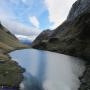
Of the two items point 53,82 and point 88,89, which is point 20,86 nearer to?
point 53,82

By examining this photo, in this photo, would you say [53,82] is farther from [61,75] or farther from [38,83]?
[61,75]

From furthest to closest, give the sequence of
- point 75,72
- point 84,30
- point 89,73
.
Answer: point 84,30 < point 75,72 < point 89,73

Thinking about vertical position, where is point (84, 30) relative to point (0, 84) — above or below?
above

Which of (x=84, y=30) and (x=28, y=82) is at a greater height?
(x=84, y=30)

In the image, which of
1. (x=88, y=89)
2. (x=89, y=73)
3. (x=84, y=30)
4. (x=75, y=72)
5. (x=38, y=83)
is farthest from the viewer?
(x=84, y=30)

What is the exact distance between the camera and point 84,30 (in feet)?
474

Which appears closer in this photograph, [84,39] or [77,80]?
[77,80]

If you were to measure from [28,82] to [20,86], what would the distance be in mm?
5384

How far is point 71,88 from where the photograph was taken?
54219mm

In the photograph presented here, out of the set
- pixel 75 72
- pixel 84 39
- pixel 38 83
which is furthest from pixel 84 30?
pixel 38 83

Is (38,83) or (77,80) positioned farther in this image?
(77,80)

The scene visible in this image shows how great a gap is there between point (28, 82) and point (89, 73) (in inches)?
904

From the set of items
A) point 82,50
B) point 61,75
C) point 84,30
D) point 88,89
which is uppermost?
point 84,30

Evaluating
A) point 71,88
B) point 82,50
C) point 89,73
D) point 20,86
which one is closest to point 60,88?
point 71,88
